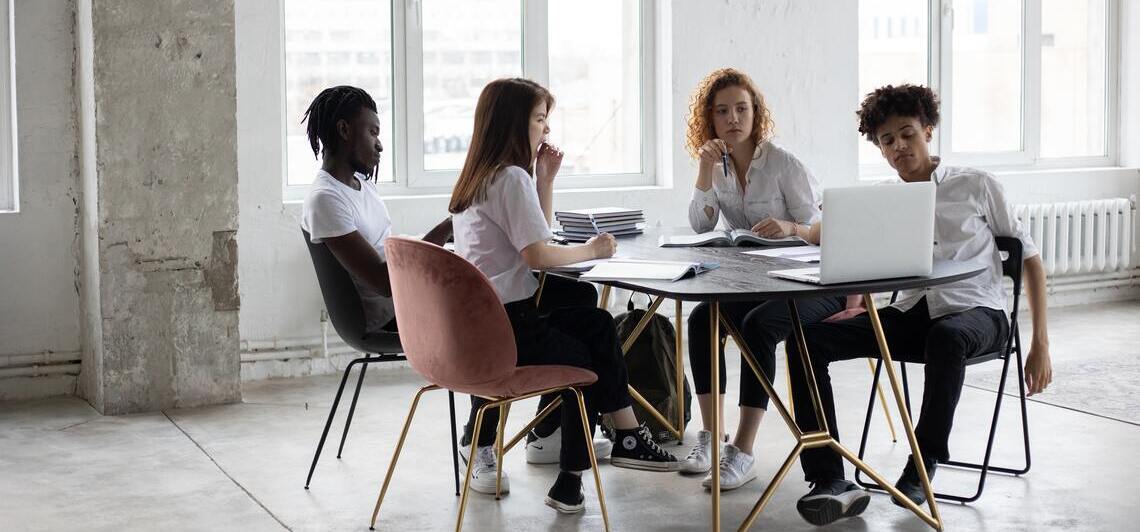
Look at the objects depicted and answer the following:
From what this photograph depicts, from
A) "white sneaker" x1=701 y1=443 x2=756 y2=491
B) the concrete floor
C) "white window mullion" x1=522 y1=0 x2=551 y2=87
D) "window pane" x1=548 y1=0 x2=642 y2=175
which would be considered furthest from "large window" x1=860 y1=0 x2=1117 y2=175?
"white sneaker" x1=701 y1=443 x2=756 y2=491

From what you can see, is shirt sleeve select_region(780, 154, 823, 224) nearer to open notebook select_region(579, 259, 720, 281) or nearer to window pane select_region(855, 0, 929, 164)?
open notebook select_region(579, 259, 720, 281)

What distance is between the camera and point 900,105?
3439 millimetres

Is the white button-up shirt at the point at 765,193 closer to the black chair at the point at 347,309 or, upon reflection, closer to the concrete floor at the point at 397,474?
the concrete floor at the point at 397,474

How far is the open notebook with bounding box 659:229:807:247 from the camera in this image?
3.71 meters

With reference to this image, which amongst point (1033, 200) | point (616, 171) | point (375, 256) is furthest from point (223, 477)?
point (1033, 200)

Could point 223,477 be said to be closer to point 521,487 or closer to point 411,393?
point 521,487

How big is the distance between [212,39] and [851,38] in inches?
127

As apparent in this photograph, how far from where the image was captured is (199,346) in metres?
4.71

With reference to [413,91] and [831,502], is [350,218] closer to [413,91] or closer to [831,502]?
[831,502]

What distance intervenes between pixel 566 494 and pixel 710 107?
1.51 metres

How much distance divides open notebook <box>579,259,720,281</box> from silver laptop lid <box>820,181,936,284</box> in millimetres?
373

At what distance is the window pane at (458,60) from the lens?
18.5ft

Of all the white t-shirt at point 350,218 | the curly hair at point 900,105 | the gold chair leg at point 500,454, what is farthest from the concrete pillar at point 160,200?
the curly hair at point 900,105

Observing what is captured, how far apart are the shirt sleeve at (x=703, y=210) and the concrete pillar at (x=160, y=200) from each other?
1748 mm
